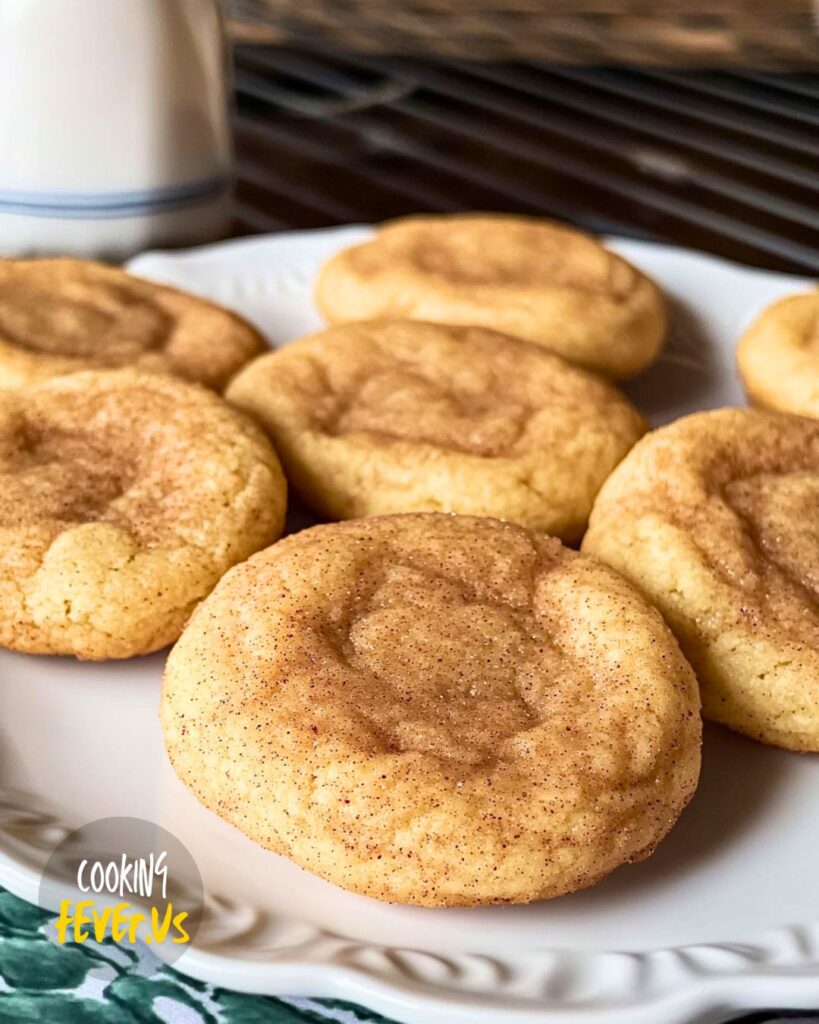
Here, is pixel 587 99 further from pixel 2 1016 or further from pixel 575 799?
pixel 2 1016

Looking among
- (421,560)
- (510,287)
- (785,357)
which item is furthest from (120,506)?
(785,357)

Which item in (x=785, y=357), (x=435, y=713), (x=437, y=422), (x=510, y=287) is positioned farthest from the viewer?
(x=510, y=287)

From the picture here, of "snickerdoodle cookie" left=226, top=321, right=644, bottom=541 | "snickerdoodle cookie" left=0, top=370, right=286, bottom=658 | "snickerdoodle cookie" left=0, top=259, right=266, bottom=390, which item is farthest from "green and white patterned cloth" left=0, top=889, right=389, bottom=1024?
"snickerdoodle cookie" left=0, top=259, right=266, bottom=390

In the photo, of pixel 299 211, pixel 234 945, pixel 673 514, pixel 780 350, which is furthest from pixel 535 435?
pixel 299 211

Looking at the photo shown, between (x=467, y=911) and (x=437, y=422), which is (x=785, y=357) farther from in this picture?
(x=467, y=911)
